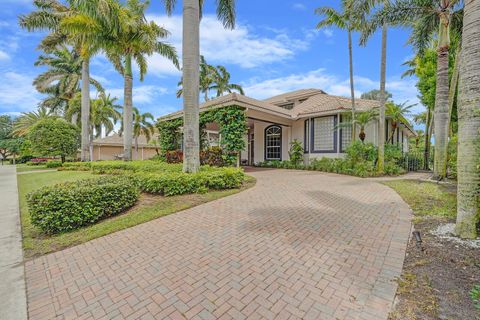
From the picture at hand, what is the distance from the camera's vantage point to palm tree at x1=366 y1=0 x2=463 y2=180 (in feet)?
30.8

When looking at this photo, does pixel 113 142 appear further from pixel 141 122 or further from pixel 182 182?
pixel 182 182

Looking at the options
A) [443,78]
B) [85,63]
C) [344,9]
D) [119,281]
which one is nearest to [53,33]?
[85,63]

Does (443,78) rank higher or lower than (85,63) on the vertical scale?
lower

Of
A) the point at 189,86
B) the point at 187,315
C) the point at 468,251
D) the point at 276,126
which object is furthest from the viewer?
the point at 276,126

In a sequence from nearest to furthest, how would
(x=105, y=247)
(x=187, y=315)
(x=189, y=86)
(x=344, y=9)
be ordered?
(x=187, y=315)
(x=105, y=247)
(x=189, y=86)
(x=344, y=9)

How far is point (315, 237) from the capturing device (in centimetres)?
412

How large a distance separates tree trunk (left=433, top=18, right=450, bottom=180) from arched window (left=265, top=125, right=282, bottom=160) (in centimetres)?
930

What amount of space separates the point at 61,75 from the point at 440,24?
35.4 meters

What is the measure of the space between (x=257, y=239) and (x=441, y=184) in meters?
9.07

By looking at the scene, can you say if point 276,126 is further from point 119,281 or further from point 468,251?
point 119,281

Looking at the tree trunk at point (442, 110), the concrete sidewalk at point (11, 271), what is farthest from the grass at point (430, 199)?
the concrete sidewalk at point (11, 271)

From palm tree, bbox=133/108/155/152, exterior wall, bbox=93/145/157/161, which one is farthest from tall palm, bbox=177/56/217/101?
exterior wall, bbox=93/145/157/161

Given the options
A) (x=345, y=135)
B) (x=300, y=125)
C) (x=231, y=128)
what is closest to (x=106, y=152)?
(x=231, y=128)

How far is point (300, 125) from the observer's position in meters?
16.5
